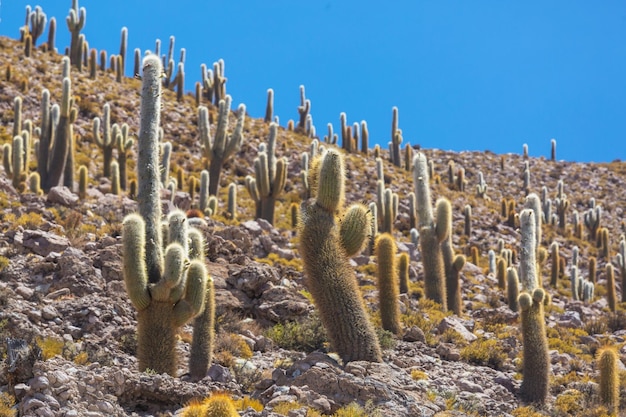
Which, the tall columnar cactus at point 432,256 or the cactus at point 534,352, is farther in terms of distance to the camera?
the tall columnar cactus at point 432,256

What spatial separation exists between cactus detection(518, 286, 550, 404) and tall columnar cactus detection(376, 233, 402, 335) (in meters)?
2.17

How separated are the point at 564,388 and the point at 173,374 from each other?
7156 millimetres

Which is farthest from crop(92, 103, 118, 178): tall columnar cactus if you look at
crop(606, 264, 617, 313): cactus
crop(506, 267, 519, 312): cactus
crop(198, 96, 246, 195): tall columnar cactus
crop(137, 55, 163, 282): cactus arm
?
crop(606, 264, 617, 313): cactus

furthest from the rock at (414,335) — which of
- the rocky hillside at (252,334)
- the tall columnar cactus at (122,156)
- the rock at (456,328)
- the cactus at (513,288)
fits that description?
the tall columnar cactus at (122,156)

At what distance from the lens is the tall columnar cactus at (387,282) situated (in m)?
14.0

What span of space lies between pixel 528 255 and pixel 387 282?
2885 mm

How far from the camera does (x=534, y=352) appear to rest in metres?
13.7

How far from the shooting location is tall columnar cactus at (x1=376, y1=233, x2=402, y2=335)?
45.8 feet

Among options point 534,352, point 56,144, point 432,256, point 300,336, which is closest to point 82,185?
point 56,144

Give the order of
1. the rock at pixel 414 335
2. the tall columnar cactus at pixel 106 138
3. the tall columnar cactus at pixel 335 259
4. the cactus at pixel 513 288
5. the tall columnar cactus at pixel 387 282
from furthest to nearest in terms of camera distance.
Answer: the tall columnar cactus at pixel 106 138
the cactus at pixel 513 288
the rock at pixel 414 335
the tall columnar cactus at pixel 387 282
the tall columnar cactus at pixel 335 259

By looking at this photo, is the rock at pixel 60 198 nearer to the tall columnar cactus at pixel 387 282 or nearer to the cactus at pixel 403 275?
the cactus at pixel 403 275

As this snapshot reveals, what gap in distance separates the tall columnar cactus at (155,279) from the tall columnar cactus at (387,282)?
372cm

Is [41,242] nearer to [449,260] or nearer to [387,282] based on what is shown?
[387,282]

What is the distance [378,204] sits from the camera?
2647 centimetres
